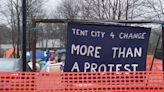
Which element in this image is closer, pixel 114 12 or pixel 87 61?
pixel 87 61

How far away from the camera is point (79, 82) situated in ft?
22.1

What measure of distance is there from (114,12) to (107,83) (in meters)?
19.7

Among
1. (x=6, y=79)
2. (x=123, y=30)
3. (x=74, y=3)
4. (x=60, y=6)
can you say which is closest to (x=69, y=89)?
(x=6, y=79)

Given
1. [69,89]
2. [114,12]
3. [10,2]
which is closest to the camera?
[69,89]

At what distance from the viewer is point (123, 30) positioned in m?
7.48

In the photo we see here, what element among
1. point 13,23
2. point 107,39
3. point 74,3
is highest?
point 107,39

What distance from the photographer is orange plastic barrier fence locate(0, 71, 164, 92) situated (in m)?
6.55

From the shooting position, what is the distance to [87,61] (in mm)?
7312

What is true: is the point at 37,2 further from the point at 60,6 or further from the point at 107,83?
the point at 107,83

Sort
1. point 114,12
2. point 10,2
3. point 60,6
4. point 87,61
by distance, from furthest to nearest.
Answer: point 60,6
point 10,2
point 114,12
point 87,61

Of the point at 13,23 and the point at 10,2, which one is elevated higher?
the point at 10,2

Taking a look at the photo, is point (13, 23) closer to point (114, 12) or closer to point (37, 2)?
point (37, 2)

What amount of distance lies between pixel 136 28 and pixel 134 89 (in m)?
1.41

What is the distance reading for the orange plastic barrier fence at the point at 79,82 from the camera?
6555 millimetres
